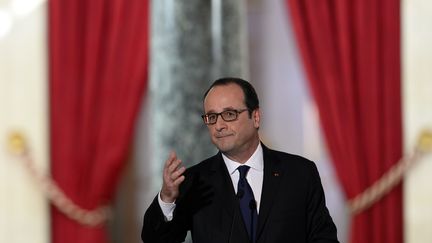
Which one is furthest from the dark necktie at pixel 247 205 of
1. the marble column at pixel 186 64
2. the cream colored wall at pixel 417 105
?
the cream colored wall at pixel 417 105

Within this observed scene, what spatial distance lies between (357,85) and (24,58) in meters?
2.04

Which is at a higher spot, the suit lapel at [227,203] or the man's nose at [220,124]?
the man's nose at [220,124]

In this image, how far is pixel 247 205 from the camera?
2.27 m

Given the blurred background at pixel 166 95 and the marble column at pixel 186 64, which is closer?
the blurred background at pixel 166 95

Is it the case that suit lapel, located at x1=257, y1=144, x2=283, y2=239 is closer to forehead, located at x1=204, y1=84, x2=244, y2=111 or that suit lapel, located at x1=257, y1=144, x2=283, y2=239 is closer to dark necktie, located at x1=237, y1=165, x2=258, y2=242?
dark necktie, located at x1=237, y1=165, x2=258, y2=242

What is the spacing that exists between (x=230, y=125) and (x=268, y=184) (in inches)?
9.0

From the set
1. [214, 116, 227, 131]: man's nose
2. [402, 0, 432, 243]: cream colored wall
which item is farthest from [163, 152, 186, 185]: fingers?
[402, 0, 432, 243]: cream colored wall

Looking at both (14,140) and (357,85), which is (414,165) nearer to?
(357,85)

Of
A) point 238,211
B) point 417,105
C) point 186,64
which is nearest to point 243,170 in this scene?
point 238,211

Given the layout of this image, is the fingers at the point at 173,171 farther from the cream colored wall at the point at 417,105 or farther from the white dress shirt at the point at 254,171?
the cream colored wall at the point at 417,105

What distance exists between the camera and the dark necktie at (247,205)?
2.24 m

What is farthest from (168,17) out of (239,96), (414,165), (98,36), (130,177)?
(239,96)

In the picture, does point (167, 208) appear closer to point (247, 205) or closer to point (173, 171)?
point (173, 171)

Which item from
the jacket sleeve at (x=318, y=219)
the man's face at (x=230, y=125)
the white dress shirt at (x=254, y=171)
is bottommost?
the jacket sleeve at (x=318, y=219)
